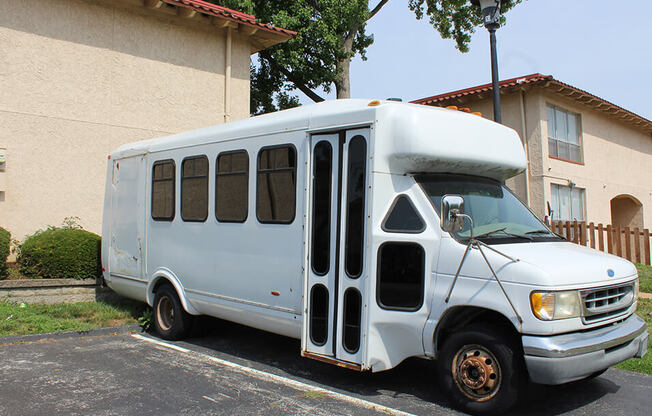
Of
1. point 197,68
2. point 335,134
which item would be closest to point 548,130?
point 197,68

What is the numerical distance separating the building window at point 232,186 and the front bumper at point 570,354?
349cm

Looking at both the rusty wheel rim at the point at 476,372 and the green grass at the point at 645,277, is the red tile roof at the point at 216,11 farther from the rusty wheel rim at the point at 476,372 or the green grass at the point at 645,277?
the rusty wheel rim at the point at 476,372

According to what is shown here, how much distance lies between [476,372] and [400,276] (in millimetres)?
1035

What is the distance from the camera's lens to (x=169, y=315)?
7840mm

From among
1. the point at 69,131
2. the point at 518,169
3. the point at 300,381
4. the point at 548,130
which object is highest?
the point at 548,130

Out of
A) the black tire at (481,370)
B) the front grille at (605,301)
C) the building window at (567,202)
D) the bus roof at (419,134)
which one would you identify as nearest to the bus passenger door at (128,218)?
the bus roof at (419,134)

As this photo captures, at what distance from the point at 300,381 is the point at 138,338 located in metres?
3.13

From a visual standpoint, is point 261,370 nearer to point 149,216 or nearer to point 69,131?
point 149,216

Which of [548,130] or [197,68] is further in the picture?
[548,130]

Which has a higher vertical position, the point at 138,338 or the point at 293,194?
the point at 293,194

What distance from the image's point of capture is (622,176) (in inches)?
856

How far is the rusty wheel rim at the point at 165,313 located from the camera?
7.81 metres

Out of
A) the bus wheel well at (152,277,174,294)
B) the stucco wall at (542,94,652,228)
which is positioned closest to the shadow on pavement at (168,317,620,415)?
the bus wheel well at (152,277,174,294)

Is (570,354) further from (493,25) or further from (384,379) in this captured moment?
(493,25)
